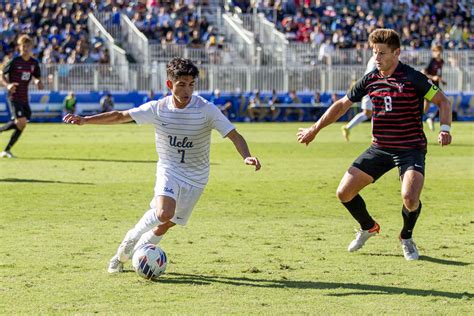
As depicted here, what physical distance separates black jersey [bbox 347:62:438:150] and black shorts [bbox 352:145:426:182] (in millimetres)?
65

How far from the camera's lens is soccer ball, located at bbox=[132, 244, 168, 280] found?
8852 mm

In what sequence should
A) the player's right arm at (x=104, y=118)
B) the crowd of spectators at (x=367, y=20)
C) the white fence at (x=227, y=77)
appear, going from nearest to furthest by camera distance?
1. the player's right arm at (x=104, y=118)
2. the white fence at (x=227, y=77)
3. the crowd of spectators at (x=367, y=20)

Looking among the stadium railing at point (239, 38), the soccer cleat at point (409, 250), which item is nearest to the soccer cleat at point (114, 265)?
the soccer cleat at point (409, 250)

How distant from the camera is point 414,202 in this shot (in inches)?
398

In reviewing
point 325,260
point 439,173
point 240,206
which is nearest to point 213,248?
point 325,260

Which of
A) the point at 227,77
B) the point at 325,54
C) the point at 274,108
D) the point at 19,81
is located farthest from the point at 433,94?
the point at 325,54

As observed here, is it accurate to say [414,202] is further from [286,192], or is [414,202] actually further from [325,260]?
[286,192]

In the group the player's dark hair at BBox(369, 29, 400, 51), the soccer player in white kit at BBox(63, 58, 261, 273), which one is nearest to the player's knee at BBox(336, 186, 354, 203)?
the player's dark hair at BBox(369, 29, 400, 51)

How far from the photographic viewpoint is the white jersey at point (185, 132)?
9.24 metres

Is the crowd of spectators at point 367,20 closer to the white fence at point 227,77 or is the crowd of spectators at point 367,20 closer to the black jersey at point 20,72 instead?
the white fence at point 227,77

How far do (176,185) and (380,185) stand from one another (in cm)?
872

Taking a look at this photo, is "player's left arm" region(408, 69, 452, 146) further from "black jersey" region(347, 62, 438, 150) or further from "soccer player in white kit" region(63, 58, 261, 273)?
"soccer player in white kit" region(63, 58, 261, 273)

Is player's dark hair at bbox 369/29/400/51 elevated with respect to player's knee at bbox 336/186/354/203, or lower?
elevated

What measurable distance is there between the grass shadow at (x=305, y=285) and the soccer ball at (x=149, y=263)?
0.38ft
